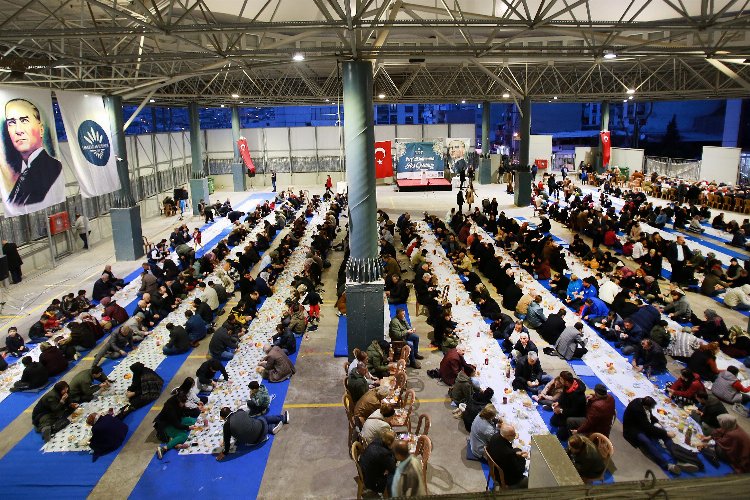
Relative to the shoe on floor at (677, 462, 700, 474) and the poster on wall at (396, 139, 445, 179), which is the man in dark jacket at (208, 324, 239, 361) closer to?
the shoe on floor at (677, 462, 700, 474)

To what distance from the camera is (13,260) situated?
1720 centimetres

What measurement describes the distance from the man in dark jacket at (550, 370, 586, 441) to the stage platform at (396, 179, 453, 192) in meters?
26.3

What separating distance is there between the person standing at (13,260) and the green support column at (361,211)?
39.8ft

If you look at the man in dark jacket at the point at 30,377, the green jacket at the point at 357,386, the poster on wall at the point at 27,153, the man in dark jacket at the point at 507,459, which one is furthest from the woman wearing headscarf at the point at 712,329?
the poster on wall at the point at 27,153

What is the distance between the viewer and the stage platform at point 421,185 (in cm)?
3450

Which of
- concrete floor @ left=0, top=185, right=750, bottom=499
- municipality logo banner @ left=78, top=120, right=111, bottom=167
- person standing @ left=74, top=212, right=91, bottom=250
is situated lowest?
concrete floor @ left=0, top=185, right=750, bottom=499

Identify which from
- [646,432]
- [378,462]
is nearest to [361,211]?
[378,462]

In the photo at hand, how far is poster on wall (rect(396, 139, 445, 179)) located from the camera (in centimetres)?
3303

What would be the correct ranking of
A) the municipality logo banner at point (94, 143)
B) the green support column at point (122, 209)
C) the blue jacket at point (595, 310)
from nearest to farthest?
the blue jacket at point (595, 310) < the municipality logo banner at point (94, 143) < the green support column at point (122, 209)

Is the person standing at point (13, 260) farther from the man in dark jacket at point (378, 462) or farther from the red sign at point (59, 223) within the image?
the man in dark jacket at point (378, 462)

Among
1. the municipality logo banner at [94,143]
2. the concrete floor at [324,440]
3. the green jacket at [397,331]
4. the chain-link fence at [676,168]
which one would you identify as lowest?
the concrete floor at [324,440]

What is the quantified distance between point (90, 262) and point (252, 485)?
15.5 meters

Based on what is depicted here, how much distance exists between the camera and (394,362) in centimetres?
1076

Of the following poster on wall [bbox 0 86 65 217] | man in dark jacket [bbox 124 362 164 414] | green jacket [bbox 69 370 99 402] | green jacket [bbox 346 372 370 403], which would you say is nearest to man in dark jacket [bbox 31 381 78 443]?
green jacket [bbox 69 370 99 402]
